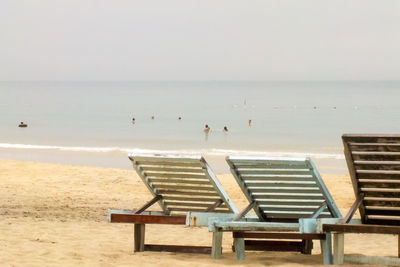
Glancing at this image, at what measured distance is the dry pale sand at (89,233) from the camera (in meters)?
6.70

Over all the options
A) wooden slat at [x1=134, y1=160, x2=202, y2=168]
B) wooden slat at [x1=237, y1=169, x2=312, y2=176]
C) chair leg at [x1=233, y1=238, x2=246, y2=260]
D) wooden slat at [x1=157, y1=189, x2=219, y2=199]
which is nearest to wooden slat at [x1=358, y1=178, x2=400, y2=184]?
wooden slat at [x1=237, y1=169, x2=312, y2=176]

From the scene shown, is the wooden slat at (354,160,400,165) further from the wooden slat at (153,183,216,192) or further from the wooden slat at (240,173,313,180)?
the wooden slat at (153,183,216,192)

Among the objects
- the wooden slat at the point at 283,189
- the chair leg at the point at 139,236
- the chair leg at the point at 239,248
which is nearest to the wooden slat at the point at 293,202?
the wooden slat at the point at 283,189

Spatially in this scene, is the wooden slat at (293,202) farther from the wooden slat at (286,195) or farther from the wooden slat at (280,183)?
the wooden slat at (280,183)

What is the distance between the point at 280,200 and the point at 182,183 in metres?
0.91

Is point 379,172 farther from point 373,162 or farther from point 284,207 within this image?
point 284,207

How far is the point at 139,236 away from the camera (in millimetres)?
7145

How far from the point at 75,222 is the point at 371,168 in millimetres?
4978

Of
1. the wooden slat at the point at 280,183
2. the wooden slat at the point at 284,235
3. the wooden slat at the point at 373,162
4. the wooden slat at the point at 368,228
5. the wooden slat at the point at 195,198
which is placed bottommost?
the wooden slat at the point at 284,235

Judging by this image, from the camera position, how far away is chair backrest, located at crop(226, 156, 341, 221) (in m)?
6.12

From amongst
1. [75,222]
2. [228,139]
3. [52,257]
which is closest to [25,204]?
[75,222]

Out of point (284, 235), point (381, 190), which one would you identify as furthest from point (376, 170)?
point (284, 235)

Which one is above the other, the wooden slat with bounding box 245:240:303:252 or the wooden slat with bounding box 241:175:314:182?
the wooden slat with bounding box 241:175:314:182

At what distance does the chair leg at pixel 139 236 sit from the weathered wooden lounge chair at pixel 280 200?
759mm
